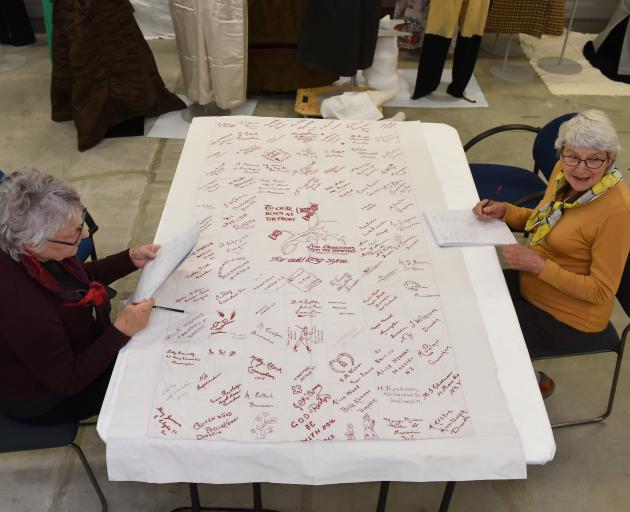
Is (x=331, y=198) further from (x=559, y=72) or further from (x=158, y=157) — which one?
(x=559, y=72)

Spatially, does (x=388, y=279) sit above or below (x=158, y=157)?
above

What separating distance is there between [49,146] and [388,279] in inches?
120

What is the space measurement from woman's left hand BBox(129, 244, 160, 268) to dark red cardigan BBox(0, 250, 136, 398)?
0.23 m

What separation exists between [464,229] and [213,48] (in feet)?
7.98

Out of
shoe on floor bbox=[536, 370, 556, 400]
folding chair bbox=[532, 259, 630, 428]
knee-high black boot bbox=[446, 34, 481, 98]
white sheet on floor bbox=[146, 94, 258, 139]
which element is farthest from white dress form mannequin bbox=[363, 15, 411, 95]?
folding chair bbox=[532, 259, 630, 428]

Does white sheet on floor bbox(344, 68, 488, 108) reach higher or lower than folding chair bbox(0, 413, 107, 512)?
lower

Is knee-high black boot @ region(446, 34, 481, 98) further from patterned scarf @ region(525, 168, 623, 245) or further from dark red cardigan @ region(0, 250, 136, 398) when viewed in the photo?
dark red cardigan @ region(0, 250, 136, 398)

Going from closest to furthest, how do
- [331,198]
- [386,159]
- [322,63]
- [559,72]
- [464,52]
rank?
[331,198]
[386,159]
[322,63]
[464,52]
[559,72]

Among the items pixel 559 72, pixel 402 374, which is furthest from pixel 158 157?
pixel 559 72

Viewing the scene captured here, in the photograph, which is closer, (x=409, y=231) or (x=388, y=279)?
(x=388, y=279)

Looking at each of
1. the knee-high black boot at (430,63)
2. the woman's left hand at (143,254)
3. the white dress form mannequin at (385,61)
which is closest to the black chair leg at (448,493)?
the woman's left hand at (143,254)

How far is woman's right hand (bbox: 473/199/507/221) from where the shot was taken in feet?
6.53

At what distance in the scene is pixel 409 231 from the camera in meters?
1.96

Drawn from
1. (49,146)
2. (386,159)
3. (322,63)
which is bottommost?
(49,146)
